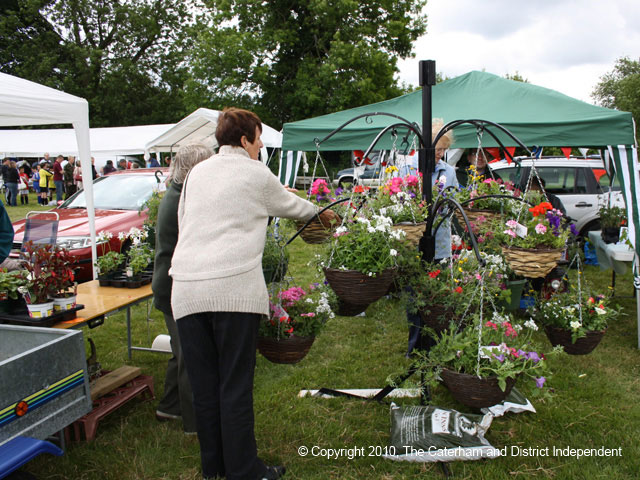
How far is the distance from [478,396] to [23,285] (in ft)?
8.28

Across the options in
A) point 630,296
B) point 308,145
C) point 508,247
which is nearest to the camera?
point 508,247

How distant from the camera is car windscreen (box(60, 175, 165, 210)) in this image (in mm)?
7176

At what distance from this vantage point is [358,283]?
2.30m

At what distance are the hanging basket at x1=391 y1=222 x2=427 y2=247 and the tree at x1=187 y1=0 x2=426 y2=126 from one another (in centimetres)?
1763

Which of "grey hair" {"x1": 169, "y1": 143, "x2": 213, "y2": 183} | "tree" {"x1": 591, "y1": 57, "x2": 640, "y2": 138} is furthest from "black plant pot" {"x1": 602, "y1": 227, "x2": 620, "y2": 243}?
"tree" {"x1": 591, "y1": 57, "x2": 640, "y2": 138}

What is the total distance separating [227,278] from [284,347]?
599 millimetres

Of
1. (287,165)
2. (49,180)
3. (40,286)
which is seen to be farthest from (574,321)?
(49,180)

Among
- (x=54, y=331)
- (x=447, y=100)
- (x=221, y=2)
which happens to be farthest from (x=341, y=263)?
(x=221, y=2)

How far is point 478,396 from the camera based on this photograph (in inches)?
85.2

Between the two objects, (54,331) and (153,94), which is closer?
(54,331)

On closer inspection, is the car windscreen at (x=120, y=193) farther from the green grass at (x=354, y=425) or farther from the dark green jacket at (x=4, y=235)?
the dark green jacket at (x=4, y=235)

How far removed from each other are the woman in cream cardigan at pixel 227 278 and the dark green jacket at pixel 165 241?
1.22 ft

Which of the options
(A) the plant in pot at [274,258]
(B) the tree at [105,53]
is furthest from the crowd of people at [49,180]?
(A) the plant in pot at [274,258]

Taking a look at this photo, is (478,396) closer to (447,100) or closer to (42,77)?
(447,100)
